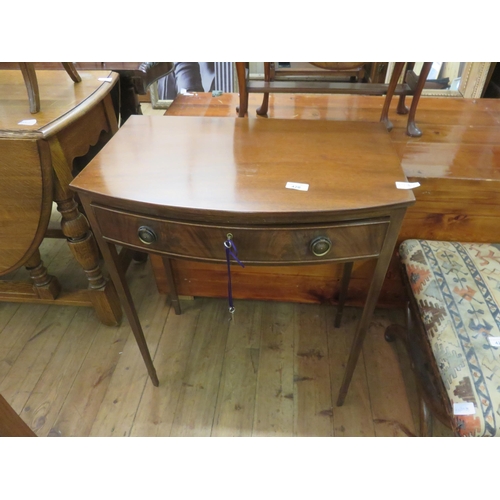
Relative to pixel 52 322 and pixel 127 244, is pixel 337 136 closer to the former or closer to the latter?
pixel 127 244

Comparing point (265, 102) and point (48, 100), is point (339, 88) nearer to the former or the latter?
point (265, 102)

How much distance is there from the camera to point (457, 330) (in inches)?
34.3

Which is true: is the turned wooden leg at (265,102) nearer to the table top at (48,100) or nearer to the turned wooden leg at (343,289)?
the table top at (48,100)

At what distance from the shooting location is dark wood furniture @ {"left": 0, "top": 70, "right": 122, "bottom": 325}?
3.18 feet

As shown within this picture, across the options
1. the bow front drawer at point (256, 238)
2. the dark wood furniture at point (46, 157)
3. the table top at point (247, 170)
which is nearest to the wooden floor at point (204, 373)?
the dark wood furniture at point (46, 157)

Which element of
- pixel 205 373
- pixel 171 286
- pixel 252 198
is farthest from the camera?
pixel 171 286

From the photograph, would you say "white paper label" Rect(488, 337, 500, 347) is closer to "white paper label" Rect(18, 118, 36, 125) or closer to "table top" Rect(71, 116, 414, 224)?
"table top" Rect(71, 116, 414, 224)

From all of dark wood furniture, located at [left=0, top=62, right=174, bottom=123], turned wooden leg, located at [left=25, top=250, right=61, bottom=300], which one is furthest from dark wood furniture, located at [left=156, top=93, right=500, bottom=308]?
turned wooden leg, located at [left=25, top=250, right=61, bottom=300]

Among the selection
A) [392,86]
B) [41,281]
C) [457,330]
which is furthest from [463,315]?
[41,281]

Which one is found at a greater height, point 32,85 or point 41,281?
point 32,85

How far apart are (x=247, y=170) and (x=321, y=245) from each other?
0.23 meters

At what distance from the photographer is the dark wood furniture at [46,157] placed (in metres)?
0.97
